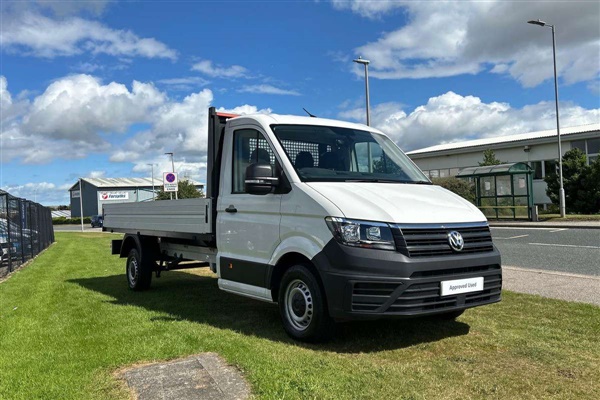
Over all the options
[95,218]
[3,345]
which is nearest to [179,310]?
[3,345]

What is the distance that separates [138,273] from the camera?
332 inches

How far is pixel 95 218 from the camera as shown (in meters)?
→ 64.4

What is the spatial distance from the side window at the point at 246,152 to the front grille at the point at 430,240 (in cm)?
180

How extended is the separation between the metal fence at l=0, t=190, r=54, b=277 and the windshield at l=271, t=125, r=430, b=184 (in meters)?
9.04

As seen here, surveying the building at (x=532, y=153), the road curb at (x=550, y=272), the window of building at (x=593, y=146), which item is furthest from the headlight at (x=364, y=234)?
the window of building at (x=593, y=146)

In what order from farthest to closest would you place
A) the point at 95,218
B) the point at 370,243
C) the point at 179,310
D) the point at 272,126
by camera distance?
the point at 95,218, the point at 179,310, the point at 272,126, the point at 370,243

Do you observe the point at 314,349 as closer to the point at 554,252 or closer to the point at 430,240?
the point at 430,240

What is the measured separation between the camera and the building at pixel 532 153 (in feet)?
119

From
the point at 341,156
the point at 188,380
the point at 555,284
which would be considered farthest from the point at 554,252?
the point at 188,380

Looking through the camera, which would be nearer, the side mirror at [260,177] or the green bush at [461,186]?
the side mirror at [260,177]

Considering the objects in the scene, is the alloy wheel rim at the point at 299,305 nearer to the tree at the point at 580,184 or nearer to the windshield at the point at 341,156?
the windshield at the point at 341,156

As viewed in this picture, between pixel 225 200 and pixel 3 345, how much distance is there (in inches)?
106

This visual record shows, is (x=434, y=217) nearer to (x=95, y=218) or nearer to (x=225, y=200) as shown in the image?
(x=225, y=200)

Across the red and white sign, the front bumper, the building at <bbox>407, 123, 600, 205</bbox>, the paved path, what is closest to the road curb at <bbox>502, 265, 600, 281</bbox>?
the paved path
